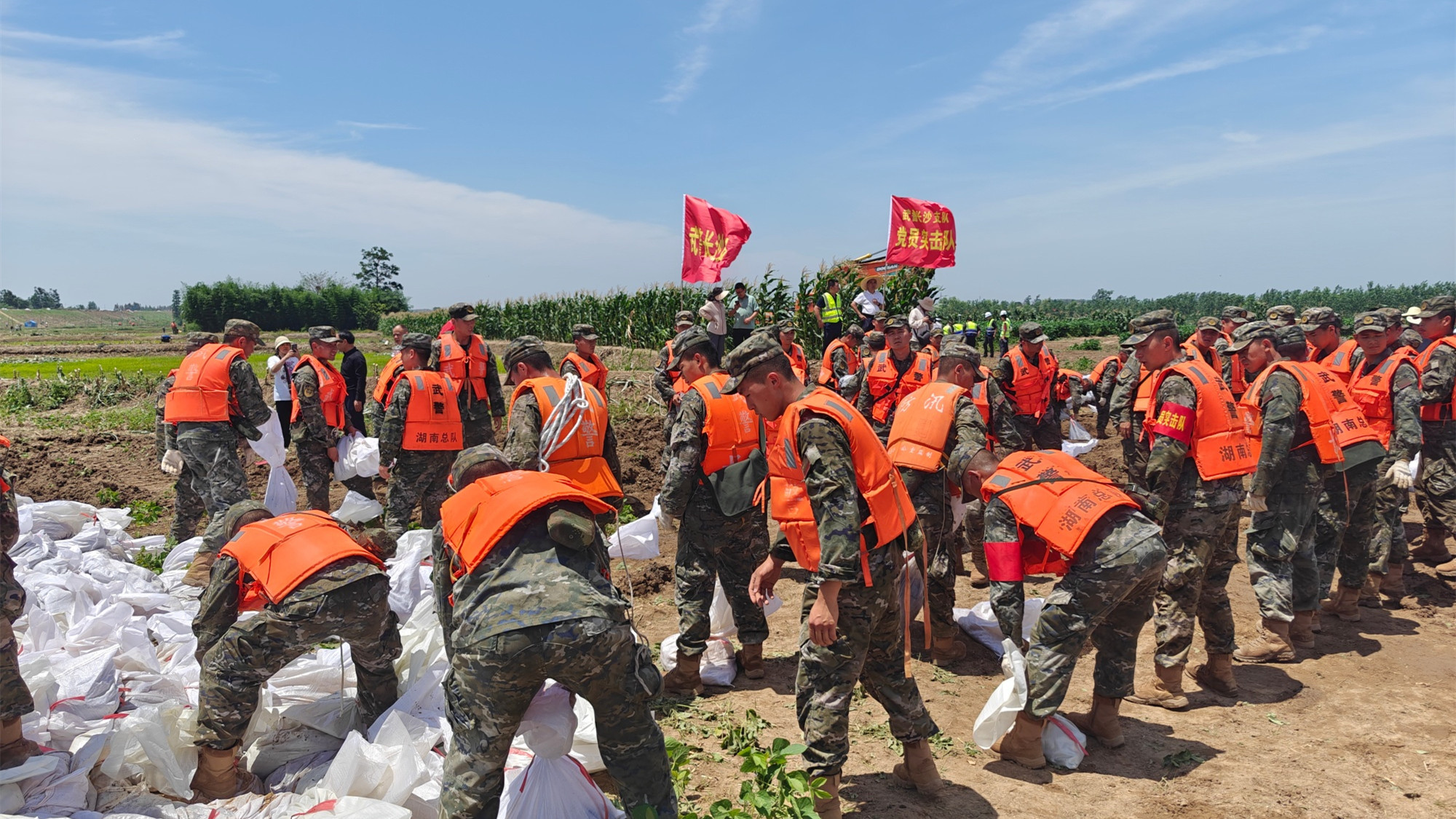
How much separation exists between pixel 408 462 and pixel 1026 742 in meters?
5.35

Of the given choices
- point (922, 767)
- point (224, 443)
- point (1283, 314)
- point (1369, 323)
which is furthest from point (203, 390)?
point (1369, 323)

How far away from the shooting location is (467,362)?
8.06 metres

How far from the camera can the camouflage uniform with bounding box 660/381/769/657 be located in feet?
15.7

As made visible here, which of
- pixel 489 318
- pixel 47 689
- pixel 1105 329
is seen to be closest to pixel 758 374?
pixel 47 689

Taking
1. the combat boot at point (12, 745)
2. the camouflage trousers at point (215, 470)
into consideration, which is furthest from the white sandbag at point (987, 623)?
the camouflage trousers at point (215, 470)

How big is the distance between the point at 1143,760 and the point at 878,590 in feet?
6.72

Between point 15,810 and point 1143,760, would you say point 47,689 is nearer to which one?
point 15,810

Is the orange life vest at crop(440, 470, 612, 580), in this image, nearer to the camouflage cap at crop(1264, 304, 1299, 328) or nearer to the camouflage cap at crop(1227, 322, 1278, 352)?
the camouflage cap at crop(1227, 322, 1278, 352)

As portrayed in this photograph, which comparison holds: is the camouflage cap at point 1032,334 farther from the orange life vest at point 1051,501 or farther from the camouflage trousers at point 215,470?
the camouflage trousers at point 215,470

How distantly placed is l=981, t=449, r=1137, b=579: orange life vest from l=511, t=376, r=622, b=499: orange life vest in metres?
2.39

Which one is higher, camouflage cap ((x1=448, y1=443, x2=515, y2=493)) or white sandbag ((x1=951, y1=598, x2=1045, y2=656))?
camouflage cap ((x1=448, y1=443, x2=515, y2=493))

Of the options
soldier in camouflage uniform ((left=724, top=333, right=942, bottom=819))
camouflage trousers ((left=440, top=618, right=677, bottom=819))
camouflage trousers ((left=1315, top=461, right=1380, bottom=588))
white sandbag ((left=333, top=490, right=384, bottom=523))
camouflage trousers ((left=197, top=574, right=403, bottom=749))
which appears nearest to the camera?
camouflage trousers ((left=440, top=618, right=677, bottom=819))

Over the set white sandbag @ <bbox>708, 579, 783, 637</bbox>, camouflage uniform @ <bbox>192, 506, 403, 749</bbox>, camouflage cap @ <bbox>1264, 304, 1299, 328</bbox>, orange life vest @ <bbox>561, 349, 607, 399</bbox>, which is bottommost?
white sandbag @ <bbox>708, 579, 783, 637</bbox>

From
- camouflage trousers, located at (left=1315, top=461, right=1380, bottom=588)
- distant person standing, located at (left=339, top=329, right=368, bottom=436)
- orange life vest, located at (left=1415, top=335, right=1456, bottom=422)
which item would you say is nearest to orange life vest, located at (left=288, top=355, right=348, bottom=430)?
distant person standing, located at (left=339, top=329, right=368, bottom=436)
